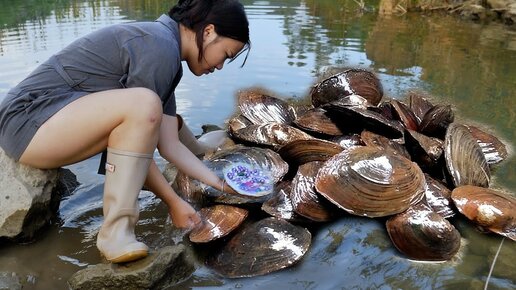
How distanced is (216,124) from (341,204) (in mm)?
2501

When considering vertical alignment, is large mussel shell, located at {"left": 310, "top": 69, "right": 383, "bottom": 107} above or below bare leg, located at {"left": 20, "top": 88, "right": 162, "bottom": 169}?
below

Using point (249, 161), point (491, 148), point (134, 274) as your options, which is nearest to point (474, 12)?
point (491, 148)

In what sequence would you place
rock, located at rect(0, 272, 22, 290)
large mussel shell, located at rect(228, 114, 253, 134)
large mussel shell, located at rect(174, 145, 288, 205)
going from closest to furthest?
rock, located at rect(0, 272, 22, 290)
large mussel shell, located at rect(174, 145, 288, 205)
large mussel shell, located at rect(228, 114, 253, 134)

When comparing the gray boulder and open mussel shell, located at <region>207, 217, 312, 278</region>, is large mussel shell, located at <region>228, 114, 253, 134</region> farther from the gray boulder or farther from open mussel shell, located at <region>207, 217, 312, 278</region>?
the gray boulder

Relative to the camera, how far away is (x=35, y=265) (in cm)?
290

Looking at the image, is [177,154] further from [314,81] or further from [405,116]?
[314,81]

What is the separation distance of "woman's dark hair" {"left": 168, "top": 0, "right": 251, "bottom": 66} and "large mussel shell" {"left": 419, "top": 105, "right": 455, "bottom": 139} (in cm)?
206

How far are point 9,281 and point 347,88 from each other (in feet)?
11.3

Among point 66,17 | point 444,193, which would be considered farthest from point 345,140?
point 66,17

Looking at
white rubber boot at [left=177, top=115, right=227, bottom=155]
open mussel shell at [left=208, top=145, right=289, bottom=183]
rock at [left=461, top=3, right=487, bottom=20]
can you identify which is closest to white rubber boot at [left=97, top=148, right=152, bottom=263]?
open mussel shell at [left=208, top=145, right=289, bottom=183]

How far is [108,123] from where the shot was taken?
103 inches

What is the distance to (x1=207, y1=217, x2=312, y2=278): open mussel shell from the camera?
2793 millimetres

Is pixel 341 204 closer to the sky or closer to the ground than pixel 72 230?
closer to the sky

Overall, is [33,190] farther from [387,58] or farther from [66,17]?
[66,17]
